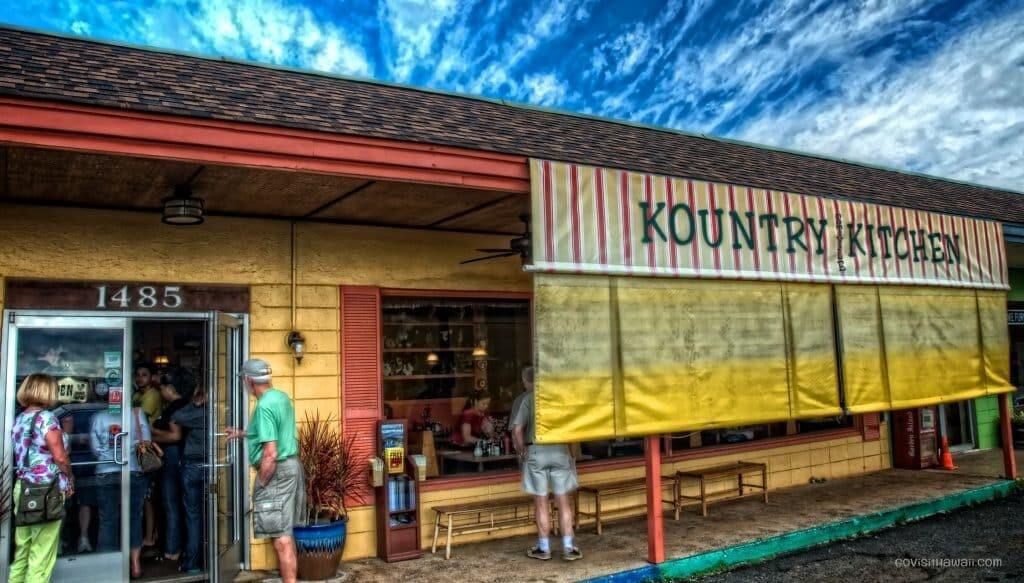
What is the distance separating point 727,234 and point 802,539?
309 cm

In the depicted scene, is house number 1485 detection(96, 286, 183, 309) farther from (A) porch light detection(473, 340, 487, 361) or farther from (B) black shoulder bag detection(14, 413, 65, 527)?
(A) porch light detection(473, 340, 487, 361)

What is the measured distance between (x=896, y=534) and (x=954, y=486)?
2.40 metres

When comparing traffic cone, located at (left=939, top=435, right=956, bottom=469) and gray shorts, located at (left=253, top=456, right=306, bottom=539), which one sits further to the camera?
traffic cone, located at (left=939, top=435, right=956, bottom=469)

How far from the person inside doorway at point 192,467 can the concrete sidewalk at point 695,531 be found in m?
1.35

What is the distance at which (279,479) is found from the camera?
575 cm

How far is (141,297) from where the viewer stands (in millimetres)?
6426

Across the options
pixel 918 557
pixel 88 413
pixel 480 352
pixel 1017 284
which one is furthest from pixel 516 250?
pixel 1017 284

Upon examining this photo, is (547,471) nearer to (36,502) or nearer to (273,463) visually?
(273,463)

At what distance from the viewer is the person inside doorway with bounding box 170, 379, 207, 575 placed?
6.80m

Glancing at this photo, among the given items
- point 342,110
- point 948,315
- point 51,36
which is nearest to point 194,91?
point 342,110

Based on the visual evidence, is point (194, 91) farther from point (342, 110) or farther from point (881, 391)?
point (881, 391)

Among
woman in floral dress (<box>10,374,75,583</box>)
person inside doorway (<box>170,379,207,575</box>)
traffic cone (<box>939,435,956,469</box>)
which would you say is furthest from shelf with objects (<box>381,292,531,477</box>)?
traffic cone (<box>939,435,956,469</box>)

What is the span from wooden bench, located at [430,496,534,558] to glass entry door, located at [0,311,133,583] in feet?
8.68

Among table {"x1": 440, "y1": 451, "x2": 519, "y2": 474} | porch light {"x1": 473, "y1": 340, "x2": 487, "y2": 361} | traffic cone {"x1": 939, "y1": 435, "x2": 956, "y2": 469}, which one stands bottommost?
traffic cone {"x1": 939, "y1": 435, "x2": 956, "y2": 469}
